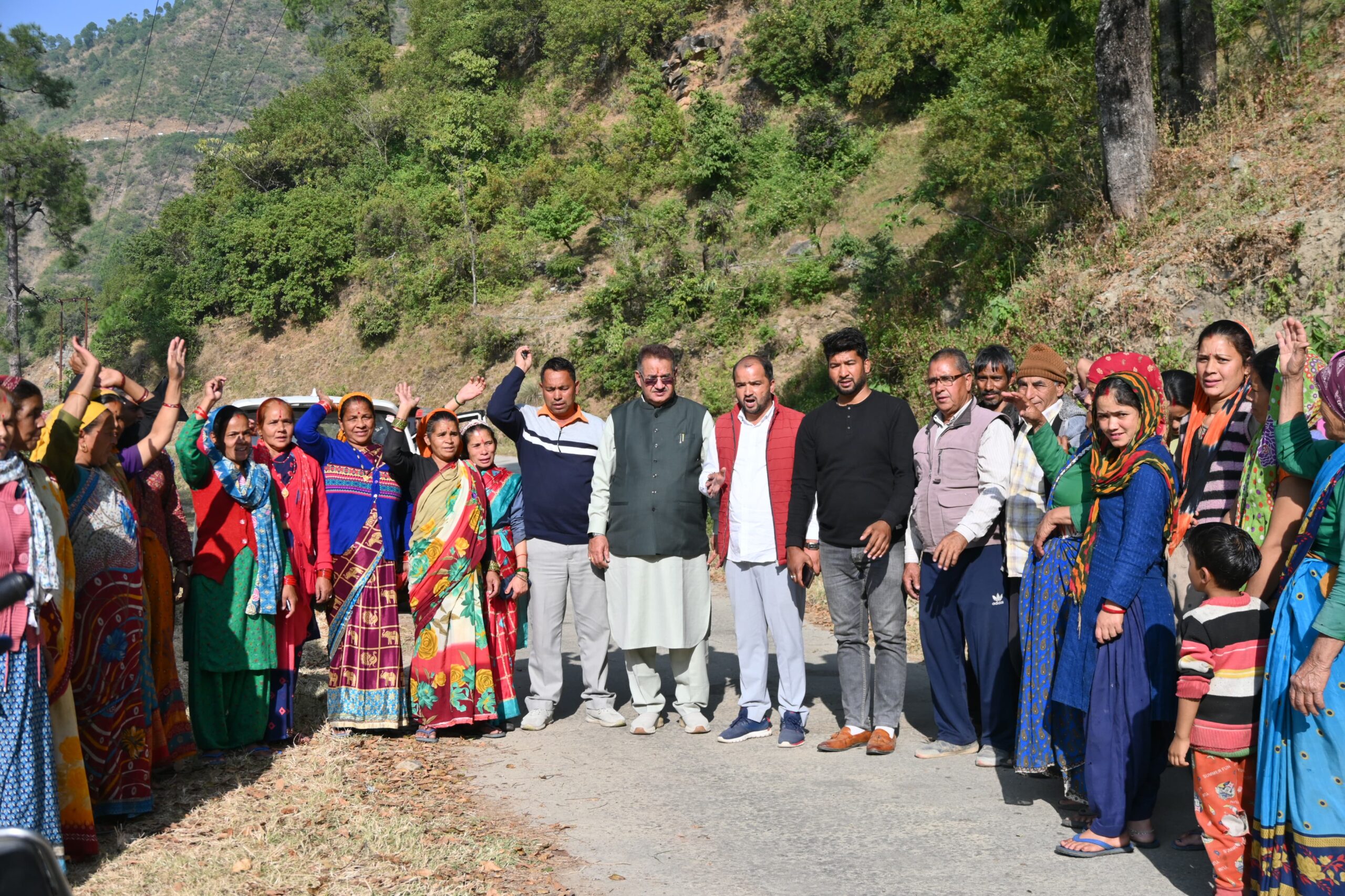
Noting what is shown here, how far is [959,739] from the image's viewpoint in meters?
5.90

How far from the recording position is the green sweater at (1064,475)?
4859 millimetres

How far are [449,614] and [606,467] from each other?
1274mm

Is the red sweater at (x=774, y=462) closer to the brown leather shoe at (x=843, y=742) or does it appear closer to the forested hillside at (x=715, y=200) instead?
the brown leather shoe at (x=843, y=742)

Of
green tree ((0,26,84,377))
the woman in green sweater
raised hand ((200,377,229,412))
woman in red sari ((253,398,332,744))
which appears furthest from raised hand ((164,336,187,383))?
green tree ((0,26,84,377))

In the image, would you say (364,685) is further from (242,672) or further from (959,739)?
(959,739)

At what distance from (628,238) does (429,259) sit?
9.10 meters

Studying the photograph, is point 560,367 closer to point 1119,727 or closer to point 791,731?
point 791,731

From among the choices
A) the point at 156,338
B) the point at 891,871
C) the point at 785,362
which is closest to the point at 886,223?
the point at 785,362

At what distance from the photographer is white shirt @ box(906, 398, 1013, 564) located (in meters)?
5.52


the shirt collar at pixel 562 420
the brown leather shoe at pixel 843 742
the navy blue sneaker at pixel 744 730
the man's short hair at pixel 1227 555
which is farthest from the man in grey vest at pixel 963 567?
the shirt collar at pixel 562 420

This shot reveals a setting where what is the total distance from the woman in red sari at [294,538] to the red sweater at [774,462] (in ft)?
7.73

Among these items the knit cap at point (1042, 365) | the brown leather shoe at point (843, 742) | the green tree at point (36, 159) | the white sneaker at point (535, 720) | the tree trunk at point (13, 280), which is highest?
the green tree at point (36, 159)

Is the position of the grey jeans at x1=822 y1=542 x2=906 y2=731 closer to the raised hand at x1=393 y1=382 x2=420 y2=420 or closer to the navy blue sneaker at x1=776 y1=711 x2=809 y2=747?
the navy blue sneaker at x1=776 y1=711 x2=809 y2=747

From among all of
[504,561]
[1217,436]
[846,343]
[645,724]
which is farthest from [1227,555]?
[504,561]
